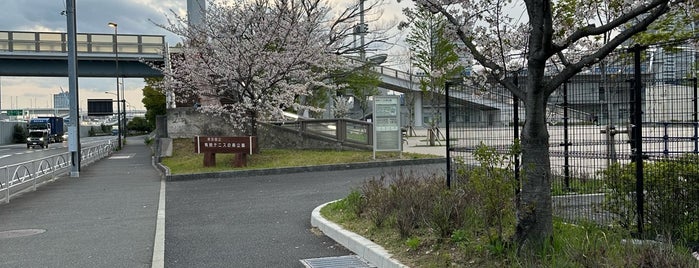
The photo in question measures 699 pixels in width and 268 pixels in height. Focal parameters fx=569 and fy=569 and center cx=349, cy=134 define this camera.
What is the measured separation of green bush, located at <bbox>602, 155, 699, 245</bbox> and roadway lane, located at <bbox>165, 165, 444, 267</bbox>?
3202 millimetres

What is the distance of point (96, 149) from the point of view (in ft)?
108

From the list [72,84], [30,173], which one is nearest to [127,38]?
[72,84]

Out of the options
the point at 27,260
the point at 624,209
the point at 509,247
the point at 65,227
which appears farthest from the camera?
the point at 65,227

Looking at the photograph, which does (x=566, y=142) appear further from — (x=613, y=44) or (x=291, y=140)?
(x=291, y=140)

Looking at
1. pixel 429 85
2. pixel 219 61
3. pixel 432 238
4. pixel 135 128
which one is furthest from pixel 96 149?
pixel 135 128

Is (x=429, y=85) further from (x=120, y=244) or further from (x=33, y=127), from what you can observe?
(x=33, y=127)

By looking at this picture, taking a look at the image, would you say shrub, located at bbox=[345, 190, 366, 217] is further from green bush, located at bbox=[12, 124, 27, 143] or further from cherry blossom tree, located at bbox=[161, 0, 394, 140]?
green bush, located at bbox=[12, 124, 27, 143]

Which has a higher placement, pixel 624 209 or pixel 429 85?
pixel 429 85

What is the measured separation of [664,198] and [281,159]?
1553cm

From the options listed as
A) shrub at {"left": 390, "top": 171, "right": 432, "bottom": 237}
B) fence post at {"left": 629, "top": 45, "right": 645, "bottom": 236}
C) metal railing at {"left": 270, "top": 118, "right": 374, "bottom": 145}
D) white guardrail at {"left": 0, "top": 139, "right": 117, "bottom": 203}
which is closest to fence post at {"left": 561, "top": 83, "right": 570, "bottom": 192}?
shrub at {"left": 390, "top": 171, "right": 432, "bottom": 237}

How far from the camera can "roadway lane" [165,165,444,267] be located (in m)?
7.08

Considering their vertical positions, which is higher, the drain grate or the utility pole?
the utility pole

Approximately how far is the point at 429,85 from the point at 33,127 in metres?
40.0

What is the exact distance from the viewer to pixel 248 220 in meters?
9.77
